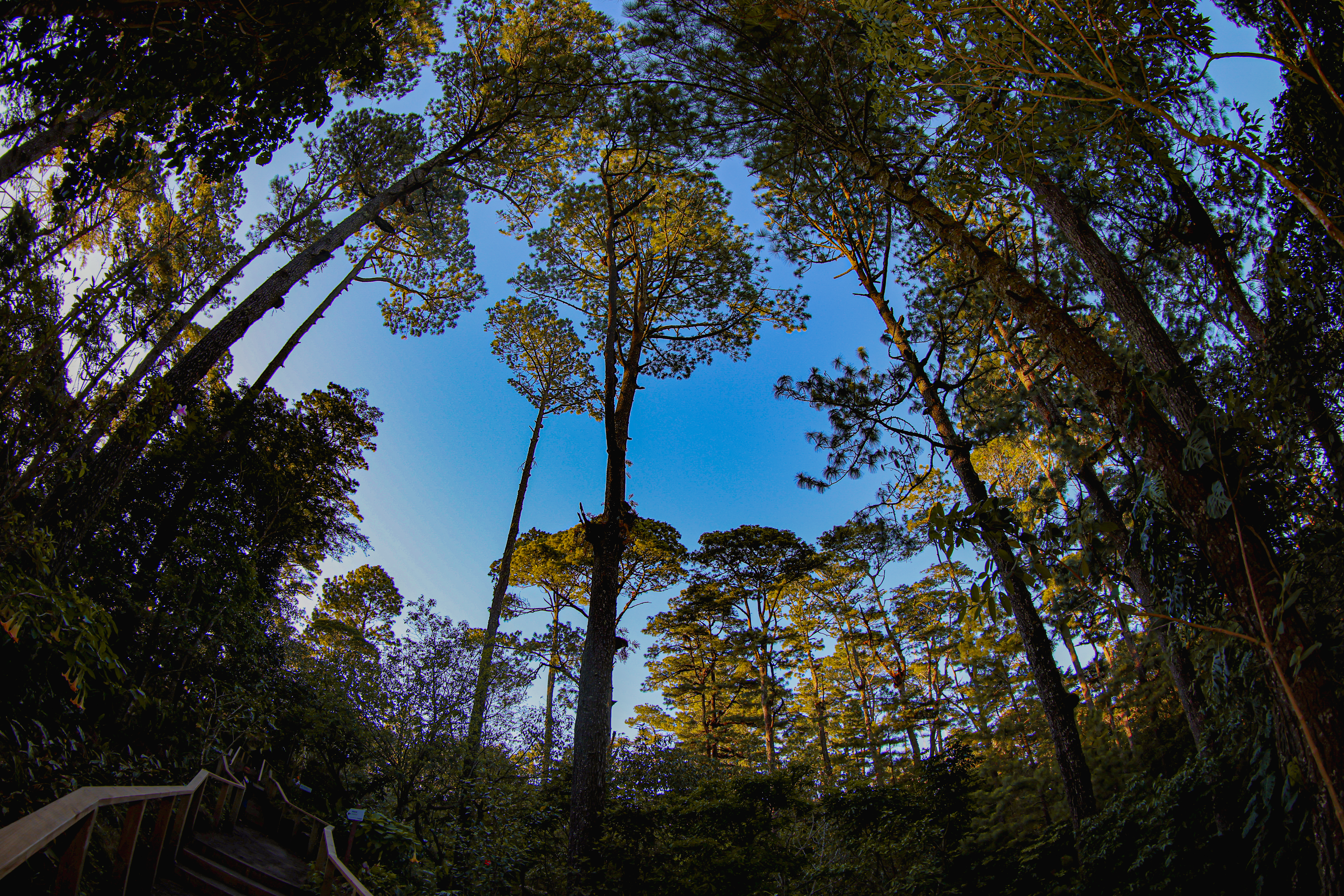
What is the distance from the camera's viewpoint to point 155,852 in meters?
3.02

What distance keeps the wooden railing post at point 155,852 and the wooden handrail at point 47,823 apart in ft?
2.93

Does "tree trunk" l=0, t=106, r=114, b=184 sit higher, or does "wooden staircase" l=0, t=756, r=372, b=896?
"tree trunk" l=0, t=106, r=114, b=184

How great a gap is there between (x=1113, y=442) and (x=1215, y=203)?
641cm

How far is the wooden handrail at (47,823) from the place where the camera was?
1275 mm

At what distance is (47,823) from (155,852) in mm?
2202

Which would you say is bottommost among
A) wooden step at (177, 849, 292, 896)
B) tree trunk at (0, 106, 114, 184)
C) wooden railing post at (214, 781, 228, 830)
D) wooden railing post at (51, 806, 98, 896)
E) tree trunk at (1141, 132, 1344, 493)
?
wooden step at (177, 849, 292, 896)

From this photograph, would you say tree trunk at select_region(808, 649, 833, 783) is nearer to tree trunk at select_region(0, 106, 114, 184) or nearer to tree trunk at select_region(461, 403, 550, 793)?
tree trunk at select_region(461, 403, 550, 793)

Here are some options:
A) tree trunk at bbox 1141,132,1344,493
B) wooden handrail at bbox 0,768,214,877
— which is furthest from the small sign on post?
tree trunk at bbox 1141,132,1344,493

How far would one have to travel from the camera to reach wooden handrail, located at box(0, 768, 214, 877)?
50.2 inches

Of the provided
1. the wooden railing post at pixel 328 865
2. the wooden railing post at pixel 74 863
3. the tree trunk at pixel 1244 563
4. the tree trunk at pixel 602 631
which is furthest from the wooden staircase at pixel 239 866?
the tree trunk at pixel 1244 563

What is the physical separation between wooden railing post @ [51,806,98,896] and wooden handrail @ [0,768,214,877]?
0.18ft

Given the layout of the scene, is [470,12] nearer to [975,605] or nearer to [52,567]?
[52,567]

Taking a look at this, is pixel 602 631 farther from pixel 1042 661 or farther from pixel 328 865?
pixel 1042 661

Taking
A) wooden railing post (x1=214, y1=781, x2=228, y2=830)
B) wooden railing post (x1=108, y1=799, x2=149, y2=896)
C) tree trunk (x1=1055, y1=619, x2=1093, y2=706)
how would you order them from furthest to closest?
1. tree trunk (x1=1055, y1=619, x2=1093, y2=706)
2. wooden railing post (x1=214, y1=781, x2=228, y2=830)
3. wooden railing post (x1=108, y1=799, x2=149, y2=896)
